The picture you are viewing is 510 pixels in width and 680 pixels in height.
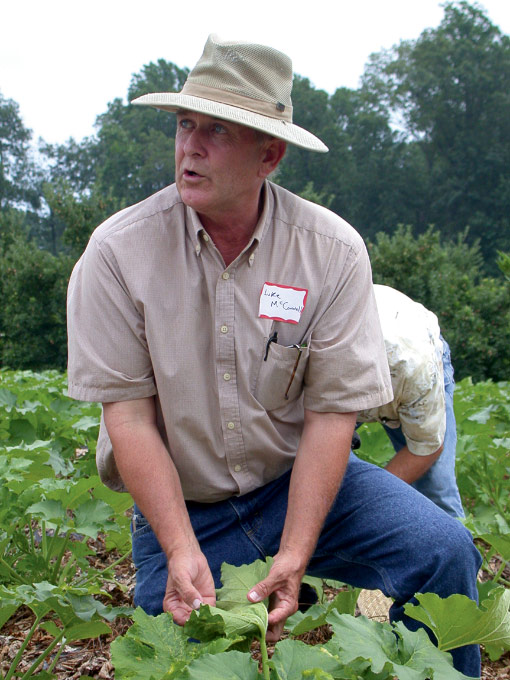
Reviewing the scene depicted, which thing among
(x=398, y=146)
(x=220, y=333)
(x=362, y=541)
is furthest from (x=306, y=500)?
(x=398, y=146)

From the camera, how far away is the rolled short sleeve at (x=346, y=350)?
2.60 metres

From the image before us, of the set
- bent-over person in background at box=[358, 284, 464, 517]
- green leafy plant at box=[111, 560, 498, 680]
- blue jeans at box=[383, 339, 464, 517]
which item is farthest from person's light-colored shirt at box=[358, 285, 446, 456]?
green leafy plant at box=[111, 560, 498, 680]

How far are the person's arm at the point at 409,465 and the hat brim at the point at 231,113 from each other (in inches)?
52.8

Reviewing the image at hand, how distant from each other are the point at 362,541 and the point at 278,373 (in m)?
0.58

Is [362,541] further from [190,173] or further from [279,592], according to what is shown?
[190,173]

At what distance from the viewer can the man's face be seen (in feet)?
8.17

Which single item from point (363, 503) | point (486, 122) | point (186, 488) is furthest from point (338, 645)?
point (486, 122)

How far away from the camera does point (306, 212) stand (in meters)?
2.75

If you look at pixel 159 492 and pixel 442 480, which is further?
pixel 442 480

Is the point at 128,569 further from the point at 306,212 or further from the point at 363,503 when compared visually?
the point at 306,212

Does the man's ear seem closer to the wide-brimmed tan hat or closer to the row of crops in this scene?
the wide-brimmed tan hat

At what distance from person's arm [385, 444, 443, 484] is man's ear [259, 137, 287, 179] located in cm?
131

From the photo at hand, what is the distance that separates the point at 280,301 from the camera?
8.55 ft

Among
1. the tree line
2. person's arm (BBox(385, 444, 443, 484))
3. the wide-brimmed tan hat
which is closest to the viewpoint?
the wide-brimmed tan hat
